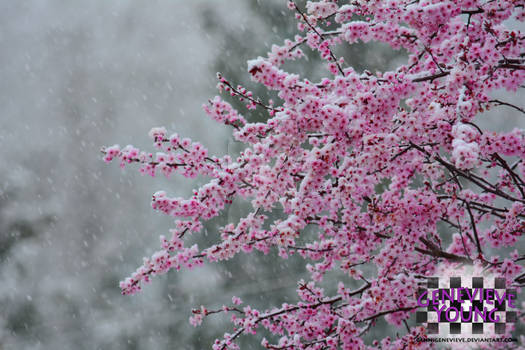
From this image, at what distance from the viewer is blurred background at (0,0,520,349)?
32.7 ft

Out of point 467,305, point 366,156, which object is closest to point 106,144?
point 366,156

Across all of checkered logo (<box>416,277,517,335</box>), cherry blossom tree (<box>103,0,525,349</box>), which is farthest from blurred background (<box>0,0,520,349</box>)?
checkered logo (<box>416,277,517,335</box>)

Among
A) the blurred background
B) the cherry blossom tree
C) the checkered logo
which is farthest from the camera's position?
the blurred background

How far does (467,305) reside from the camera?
371cm

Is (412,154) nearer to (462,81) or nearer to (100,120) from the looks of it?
(462,81)

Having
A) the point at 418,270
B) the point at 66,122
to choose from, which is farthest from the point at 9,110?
the point at 418,270

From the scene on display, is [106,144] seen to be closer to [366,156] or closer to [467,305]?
[366,156]

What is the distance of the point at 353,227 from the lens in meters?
3.94

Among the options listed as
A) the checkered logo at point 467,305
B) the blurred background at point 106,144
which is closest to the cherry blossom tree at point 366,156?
the checkered logo at point 467,305

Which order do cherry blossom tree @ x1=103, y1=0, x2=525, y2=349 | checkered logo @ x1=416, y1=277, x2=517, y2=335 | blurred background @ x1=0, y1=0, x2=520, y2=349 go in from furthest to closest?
blurred background @ x1=0, y1=0, x2=520, y2=349 → checkered logo @ x1=416, y1=277, x2=517, y2=335 → cherry blossom tree @ x1=103, y1=0, x2=525, y2=349

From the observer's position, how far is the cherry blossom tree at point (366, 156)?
3086mm

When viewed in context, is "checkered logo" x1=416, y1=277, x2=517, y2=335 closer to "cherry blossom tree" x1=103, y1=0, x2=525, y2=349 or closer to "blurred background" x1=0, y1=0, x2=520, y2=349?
"cherry blossom tree" x1=103, y1=0, x2=525, y2=349

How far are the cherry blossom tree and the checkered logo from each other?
0.43ft

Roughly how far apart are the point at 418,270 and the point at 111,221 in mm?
8683
